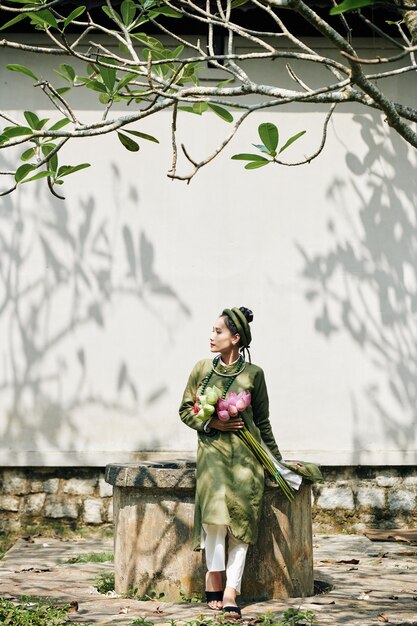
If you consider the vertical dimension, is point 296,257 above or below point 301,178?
below

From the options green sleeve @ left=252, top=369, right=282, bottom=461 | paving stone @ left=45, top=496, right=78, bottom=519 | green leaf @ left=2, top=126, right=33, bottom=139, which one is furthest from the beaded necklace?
paving stone @ left=45, top=496, right=78, bottom=519

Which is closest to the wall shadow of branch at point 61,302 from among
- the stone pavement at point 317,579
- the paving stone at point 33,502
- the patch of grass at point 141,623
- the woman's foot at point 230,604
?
the paving stone at point 33,502

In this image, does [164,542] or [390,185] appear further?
[390,185]

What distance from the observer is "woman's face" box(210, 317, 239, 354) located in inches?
235

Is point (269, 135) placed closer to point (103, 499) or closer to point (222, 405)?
point (222, 405)

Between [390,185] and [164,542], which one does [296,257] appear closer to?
[390,185]

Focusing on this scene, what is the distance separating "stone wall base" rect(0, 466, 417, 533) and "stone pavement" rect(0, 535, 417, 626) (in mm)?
193

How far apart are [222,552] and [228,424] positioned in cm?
69

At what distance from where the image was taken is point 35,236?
28.8 feet

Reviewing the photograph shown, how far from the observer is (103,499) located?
8.64 m

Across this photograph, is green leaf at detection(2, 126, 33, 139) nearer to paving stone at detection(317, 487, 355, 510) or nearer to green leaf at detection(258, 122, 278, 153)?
green leaf at detection(258, 122, 278, 153)

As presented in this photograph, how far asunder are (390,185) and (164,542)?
4184 millimetres

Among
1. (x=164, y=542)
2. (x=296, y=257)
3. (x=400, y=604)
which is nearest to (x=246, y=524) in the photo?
(x=164, y=542)

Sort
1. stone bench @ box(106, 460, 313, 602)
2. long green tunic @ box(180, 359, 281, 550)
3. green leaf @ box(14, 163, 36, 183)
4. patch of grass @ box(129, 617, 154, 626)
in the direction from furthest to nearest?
1. stone bench @ box(106, 460, 313, 602)
2. long green tunic @ box(180, 359, 281, 550)
3. patch of grass @ box(129, 617, 154, 626)
4. green leaf @ box(14, 163, 36, 183)
